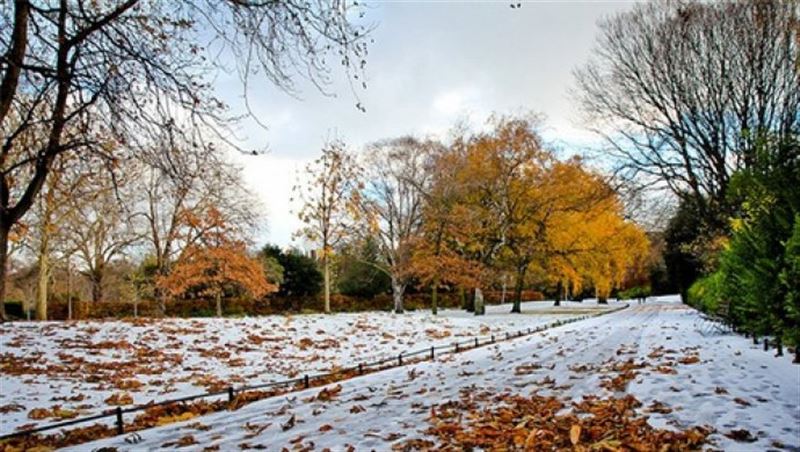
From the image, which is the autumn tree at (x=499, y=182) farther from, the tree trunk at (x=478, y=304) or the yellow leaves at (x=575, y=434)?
the yellow leaves at (x=575, y=434)

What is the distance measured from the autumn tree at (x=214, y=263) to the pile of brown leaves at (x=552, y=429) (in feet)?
62.7

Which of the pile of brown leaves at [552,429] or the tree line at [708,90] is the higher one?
the tree line at [708,90]

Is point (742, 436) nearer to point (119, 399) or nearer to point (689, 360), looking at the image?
point (689, 360)

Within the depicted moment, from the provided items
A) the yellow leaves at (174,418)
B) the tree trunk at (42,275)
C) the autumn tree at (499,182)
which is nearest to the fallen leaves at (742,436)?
the yellow leaves at (174,418)

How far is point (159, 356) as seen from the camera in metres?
12.1

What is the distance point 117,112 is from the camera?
492 centimetres

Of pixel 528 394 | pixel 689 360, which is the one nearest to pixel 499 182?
pixel 689 360

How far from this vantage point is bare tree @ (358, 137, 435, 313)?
30.2 meters

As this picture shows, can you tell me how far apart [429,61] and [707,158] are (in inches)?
724

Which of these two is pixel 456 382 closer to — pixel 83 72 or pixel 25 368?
pixel 83 72

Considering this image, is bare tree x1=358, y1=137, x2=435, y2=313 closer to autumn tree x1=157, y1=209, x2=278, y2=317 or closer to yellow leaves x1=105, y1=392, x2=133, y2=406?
autumn tree x1=157, y1=209, x2=278, y2=317

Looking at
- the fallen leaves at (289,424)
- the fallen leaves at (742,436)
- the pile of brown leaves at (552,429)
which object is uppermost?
the fallen leaves at (742,436)

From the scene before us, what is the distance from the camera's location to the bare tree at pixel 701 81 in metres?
17.3

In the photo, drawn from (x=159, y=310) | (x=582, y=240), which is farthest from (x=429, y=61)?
(x=582, y=240)
